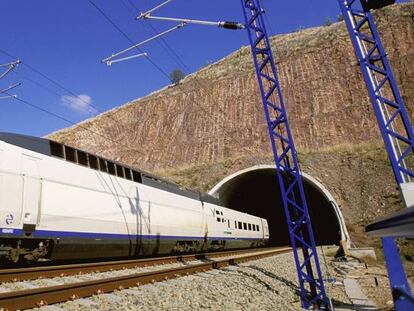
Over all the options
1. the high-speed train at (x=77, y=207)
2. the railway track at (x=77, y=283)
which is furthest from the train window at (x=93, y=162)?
the railway track at (x=77, y=283)

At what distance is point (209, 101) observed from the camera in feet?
168

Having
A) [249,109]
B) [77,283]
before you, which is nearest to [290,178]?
[77,283]

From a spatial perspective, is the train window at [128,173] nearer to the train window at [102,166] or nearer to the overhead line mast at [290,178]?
the train window at [102,166]

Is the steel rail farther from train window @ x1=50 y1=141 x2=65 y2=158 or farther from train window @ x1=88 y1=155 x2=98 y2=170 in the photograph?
train window @ x1=88 y1=155 x2=98 y2=170

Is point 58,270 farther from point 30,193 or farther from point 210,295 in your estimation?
point 210,295

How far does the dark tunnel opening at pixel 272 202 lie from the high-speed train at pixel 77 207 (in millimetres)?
14565

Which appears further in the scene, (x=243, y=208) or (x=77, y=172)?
(x=243, y=208)

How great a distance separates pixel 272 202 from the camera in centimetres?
4238

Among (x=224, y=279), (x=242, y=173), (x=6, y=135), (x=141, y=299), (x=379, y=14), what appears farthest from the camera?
(x=379, y=14)

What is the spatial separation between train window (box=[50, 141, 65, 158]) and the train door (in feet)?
3.77

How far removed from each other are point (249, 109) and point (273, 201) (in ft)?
43.2

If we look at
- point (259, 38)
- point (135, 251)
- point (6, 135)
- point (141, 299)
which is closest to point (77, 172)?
point (6, 135)

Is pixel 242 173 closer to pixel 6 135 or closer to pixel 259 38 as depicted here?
pixel 259 38

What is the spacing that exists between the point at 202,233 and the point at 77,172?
10.4 metres
